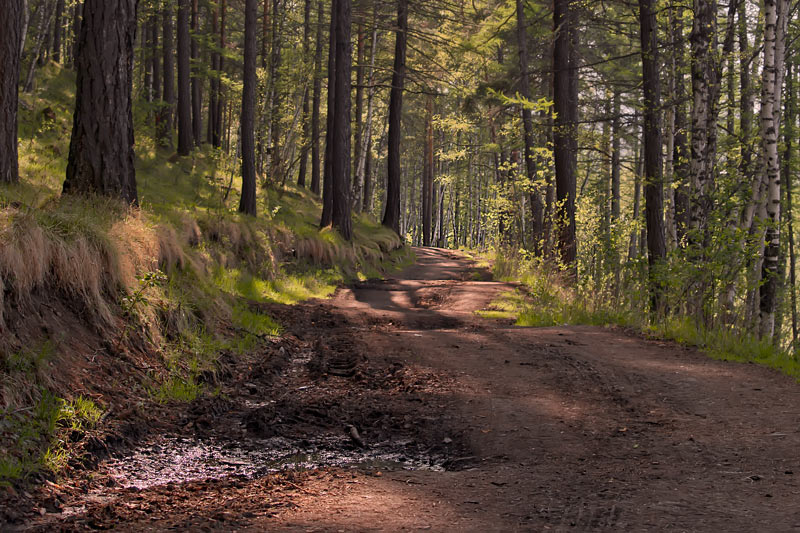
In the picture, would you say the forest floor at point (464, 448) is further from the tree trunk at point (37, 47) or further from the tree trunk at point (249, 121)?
the tree trunk at point (37, 47)

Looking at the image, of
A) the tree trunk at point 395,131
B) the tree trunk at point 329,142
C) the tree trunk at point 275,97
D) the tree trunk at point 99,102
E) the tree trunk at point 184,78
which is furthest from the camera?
the tree trunk at point 395,131

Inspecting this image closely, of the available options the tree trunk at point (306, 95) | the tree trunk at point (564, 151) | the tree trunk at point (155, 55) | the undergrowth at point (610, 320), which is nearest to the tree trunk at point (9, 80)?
the undergrowth at point (610, 320)

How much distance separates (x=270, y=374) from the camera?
713 cm

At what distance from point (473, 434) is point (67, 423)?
2.93 metres

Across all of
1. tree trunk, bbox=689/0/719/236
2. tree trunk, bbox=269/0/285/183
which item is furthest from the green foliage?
tree trunk, bbox=269/0/285/183

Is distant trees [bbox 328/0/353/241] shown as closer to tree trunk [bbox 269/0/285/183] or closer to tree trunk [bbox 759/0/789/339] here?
tree trunk [bbox 269/0/285/183]

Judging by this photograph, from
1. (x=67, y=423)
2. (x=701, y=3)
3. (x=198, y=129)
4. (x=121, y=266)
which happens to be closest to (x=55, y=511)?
(x=67, y=423)

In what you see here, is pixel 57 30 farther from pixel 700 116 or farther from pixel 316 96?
pixel 700 116

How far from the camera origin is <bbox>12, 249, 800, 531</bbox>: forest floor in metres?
3.29

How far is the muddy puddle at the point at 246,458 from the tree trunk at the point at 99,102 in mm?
4847

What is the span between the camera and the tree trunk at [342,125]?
65.9ft

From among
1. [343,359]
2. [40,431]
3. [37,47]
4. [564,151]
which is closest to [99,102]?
[343,359]

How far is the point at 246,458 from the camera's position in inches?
181

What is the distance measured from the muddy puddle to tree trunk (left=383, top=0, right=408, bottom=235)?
21326 millimetres
